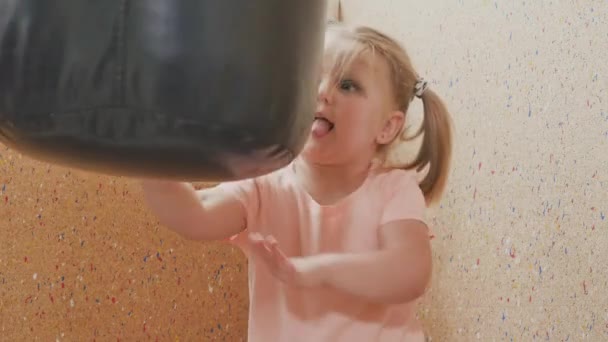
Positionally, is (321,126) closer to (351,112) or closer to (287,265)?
(351,112)

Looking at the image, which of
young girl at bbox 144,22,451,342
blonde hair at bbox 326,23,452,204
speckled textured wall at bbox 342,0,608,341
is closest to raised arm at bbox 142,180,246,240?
young girl at bbox 144,22,451,342

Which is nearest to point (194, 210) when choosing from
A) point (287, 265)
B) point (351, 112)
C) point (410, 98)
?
point (287, 265)

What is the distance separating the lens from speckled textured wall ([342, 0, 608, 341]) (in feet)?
3.13

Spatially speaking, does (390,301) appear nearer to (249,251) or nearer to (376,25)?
(249,251)

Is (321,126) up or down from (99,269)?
up

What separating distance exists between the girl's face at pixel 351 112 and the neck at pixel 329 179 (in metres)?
0.02

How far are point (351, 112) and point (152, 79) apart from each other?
517 millimetres

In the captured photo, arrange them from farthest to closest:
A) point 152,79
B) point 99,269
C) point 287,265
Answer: point 99,269, point 287,265, point 152,79

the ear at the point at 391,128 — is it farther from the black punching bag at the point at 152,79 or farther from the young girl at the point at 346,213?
the black punching bag at the point at 152,79

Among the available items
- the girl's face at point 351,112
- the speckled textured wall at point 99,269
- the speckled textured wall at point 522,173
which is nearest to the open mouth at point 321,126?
the girl's face at point 351,112

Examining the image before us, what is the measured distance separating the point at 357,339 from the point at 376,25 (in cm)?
71

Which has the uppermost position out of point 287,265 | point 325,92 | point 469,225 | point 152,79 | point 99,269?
point 152,79

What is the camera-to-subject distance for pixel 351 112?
0.99m

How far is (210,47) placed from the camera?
50cm
